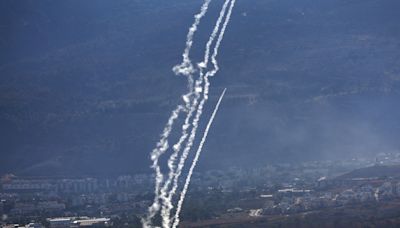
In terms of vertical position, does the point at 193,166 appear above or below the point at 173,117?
below

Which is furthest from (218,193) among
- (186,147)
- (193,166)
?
(193,166)

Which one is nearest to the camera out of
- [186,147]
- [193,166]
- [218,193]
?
[218,193]

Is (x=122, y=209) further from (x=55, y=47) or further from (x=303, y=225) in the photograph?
(x=55, y=47)

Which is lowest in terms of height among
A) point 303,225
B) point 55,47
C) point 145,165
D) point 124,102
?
point 303,225

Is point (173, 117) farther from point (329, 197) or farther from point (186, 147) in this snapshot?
point (329, 197)

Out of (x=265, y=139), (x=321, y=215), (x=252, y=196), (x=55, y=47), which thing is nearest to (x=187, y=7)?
(x=55, y=47)

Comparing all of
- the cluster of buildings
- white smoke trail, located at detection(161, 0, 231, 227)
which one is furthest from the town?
white smoke trail, located at detection(161, 0, 231, 227)

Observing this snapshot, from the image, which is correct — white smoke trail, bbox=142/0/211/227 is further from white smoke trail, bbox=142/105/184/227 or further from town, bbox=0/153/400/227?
town, bbox=0/153/400/227

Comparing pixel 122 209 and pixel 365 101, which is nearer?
pixel 122 209
